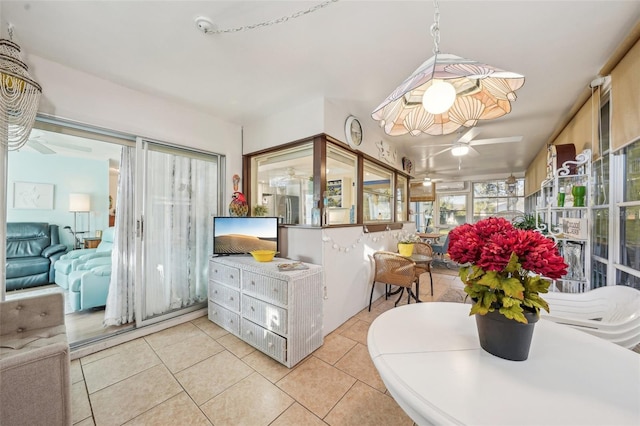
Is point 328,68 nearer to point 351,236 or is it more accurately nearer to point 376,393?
point 351,236

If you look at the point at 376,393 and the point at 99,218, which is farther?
the point at 99,218

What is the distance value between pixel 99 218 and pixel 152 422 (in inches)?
196

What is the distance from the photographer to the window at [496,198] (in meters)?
6.83

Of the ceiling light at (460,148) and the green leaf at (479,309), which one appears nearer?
the green leaf at (479,309)

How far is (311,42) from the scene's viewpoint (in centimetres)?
164

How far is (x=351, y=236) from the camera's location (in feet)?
9.07

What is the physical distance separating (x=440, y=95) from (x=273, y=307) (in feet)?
6.27

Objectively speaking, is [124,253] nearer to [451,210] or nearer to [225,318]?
[225,318]


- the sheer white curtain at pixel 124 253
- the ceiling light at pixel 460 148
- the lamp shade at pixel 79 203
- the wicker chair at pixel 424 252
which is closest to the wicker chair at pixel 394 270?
the wicker chair at pixel 424 252

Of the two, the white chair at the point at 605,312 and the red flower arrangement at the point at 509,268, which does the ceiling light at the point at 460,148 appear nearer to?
the white chair at the point at 605,312

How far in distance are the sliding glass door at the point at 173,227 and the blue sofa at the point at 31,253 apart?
9.03ft

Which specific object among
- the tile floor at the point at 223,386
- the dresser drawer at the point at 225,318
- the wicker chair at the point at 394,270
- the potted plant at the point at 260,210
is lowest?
the tile floor at the point at 223,386

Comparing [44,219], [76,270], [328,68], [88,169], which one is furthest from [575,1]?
[44,219]

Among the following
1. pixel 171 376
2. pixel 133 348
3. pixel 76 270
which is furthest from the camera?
pixel 76 270
